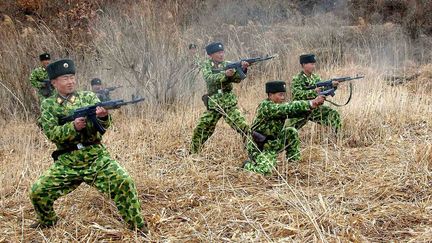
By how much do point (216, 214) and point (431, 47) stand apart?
13.4 meters

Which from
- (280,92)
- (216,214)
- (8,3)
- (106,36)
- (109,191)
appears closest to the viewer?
(109,191)

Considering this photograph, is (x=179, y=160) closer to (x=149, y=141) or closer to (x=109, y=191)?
(x=149, y=141)

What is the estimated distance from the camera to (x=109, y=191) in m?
3.28

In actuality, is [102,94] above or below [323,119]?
above

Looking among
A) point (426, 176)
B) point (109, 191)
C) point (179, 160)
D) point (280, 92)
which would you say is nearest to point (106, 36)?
point (179, 160)

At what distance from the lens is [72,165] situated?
3.36 metres

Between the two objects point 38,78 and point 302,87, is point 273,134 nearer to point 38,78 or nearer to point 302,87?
point 302,87

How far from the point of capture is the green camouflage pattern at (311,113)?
19.4ft

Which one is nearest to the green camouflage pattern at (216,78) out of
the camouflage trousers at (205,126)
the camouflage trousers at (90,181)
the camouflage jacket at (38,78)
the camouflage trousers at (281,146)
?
the camouflage trousers at (205,126)

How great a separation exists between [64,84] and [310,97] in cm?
366

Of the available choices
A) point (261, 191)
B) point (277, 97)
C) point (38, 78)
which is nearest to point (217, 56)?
point (277, 97)

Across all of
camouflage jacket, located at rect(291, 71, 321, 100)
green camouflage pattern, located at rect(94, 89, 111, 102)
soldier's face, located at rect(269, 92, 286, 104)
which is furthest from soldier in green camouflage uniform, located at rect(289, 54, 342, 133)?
green camouflage pattern, located at rect(94, 89, 111, 102)

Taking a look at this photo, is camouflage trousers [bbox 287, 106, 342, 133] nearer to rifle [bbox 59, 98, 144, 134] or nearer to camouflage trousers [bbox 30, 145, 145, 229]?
camouflage trousers [bbox 30, 145, 145, 229]

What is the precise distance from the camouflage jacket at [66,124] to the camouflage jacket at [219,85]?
2.33 m
